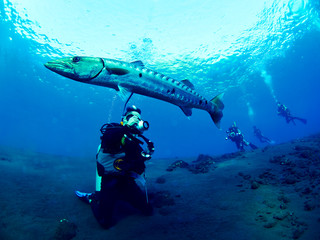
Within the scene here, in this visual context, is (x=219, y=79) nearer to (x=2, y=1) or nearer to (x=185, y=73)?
(x=185, y=73)

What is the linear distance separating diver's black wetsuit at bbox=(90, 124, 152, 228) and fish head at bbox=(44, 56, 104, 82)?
1466 mm

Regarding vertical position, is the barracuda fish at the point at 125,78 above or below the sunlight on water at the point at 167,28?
below

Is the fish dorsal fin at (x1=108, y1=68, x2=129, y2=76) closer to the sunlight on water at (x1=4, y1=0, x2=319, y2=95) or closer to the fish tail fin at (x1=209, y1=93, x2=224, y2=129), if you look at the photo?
the fish tail fin at (x1=209, y1=93, x2=224, y2=129)

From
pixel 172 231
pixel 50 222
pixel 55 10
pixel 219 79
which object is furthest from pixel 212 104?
pixel 219 79

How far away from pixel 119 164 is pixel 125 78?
79.3 inches

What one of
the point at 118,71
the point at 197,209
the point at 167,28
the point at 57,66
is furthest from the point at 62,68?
the point at 167,28

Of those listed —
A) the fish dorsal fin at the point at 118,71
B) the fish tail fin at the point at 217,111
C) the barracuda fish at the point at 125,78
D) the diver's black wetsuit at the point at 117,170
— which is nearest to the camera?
the barracuda fish at the point at 125,78

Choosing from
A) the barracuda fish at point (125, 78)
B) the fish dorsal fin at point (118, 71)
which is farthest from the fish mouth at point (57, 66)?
the fish dorsal fin at point (118, 71)

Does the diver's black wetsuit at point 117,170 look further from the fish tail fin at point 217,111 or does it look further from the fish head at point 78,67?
the fish tail fin at point 217,111

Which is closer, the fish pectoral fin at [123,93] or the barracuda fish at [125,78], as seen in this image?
the barracuda fish at [125,78]

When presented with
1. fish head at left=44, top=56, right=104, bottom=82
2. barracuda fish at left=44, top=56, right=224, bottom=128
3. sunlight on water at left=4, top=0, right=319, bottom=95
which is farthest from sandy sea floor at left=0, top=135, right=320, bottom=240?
sunlight on water at left=4, top=0, right=319, bottom=95

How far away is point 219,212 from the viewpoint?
412 centimetres

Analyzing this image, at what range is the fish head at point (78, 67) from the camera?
2865mm

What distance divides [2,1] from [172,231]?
77.1ft
